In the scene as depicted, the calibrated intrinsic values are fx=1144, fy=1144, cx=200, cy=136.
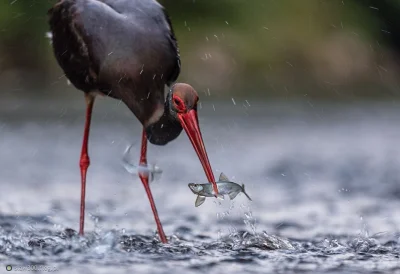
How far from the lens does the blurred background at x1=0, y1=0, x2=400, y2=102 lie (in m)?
22.2

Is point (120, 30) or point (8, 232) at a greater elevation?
point (120, 30)

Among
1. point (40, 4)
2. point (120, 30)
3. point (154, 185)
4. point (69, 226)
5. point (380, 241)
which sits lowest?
point (40, 4)

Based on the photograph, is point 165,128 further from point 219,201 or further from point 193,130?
point 219,201

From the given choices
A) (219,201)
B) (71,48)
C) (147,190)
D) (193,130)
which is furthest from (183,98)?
(219,201)

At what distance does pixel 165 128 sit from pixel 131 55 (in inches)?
20.7

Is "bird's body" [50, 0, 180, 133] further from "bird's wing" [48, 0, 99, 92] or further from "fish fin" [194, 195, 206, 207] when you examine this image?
"fish fin" [194, 195, 206, 207]

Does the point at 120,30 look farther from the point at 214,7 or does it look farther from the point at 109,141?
the point at 214,7

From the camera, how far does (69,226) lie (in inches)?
316

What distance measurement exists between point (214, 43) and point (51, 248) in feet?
53.7

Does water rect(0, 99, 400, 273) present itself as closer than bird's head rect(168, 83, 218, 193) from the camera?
Yes

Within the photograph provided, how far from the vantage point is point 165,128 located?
24.0 ft

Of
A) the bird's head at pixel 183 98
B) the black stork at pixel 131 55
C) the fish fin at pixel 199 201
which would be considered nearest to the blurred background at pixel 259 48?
the black stork at pixel 131 55

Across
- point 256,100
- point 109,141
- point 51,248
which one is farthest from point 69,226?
point 256,100

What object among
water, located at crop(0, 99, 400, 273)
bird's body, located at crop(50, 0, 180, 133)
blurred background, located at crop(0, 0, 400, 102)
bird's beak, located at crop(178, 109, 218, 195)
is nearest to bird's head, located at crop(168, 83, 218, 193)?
bird's beak, located at crop(178, 109, 218, 195)
